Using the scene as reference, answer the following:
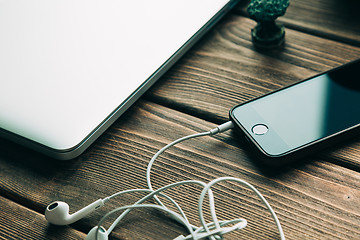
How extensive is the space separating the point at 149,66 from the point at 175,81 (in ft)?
0.24

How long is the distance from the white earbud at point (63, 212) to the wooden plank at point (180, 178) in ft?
0.06

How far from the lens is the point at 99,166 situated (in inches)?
21.2

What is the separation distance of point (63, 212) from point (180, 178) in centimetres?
16

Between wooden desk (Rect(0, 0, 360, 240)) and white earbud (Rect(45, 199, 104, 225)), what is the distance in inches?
0.6

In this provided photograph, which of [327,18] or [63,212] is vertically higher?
[327,18]

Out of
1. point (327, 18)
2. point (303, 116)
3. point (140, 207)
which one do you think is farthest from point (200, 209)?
point (327, 18)

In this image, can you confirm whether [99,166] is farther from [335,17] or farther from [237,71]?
[335,17]

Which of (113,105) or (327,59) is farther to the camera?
(327,59)

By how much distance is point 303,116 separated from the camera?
0.55 meters

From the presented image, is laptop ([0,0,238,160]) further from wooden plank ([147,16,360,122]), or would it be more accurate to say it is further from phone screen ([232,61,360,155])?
phone screen ([232,61,360,155])

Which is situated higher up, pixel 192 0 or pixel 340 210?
pixel 192 0

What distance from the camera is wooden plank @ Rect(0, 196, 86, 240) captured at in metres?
0.47

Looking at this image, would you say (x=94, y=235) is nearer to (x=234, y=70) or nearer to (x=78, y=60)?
(x=78, y=60)

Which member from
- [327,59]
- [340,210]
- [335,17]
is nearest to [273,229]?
[340,210]
